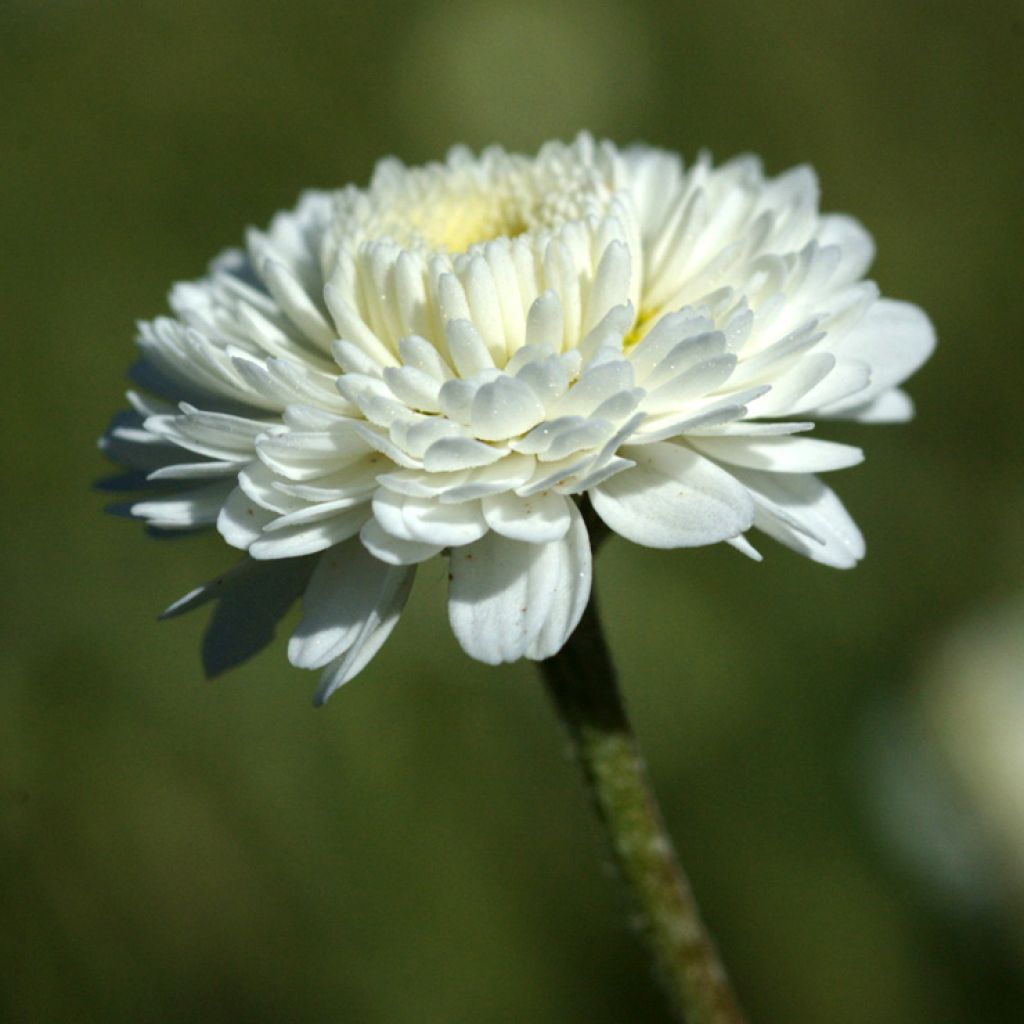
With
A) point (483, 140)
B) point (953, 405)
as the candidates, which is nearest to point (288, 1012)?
point (953, 405)

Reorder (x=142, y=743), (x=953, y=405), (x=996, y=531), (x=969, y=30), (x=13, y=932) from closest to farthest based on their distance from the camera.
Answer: (x=13, y=932), (x=142, y=743), (x=996, y=531), (x=953, y=405), (x=969, y=30)

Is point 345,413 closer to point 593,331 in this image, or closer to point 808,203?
point 593,331

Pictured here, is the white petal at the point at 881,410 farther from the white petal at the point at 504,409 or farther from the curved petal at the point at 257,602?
the curved petal at the point at 257,602

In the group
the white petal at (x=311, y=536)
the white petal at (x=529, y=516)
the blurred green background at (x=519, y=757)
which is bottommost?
the blurred green background at (x=519, y=757)

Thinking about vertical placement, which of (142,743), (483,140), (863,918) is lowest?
(863,918)

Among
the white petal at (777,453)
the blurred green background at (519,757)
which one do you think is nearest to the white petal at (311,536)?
the white petal at (777,453)

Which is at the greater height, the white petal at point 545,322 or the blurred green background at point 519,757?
the white petal at point 545,322

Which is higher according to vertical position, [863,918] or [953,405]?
[953,405]
